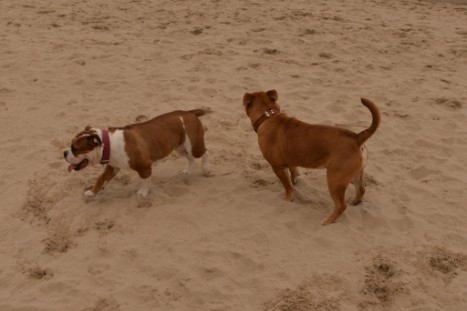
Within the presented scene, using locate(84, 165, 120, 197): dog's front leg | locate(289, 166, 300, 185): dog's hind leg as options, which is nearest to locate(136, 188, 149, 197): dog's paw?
locate(84, 165, 120, 197): dog's front leg

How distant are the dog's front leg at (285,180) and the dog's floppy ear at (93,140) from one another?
165cm

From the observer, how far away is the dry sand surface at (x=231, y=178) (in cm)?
388

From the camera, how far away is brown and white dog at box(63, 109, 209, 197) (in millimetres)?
4559

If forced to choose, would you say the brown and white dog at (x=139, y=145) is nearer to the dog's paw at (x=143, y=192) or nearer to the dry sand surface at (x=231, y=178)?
the dog's paw at (x=143, y=192)

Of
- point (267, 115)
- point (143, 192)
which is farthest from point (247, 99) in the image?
point (143, 192)

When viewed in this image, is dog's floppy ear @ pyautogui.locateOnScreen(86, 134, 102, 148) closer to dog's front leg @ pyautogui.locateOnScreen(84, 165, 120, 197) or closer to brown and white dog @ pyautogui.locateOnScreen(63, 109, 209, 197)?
brown and white dog @ pyautogui.locateOnScreen(63, 109, 209, 197)

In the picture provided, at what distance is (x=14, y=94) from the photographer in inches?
283

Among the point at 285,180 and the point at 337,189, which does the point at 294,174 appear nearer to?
the point at 285,180

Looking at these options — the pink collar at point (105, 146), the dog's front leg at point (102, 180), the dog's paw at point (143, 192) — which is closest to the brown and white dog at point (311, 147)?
the dog's paw at point (143, 192)

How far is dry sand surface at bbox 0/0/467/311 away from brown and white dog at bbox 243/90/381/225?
0.32 m

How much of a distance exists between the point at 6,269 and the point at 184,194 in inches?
68.2

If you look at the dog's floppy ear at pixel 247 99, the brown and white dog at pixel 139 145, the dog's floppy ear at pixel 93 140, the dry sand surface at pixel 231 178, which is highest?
the dog's floppy ear at pixel 247 99

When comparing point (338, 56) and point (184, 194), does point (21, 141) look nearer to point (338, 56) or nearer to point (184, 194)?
point (184, 194)

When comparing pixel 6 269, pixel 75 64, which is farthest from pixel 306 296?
pixel 75 64
